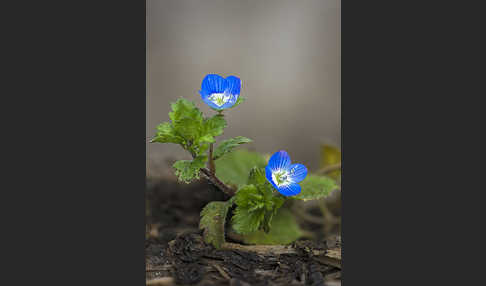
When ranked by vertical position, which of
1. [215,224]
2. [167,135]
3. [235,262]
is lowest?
[235,262]

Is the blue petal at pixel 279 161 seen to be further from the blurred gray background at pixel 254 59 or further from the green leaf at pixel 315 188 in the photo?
the blurred gray background at pixel 254 59

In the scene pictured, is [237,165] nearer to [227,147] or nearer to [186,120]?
[227,147]

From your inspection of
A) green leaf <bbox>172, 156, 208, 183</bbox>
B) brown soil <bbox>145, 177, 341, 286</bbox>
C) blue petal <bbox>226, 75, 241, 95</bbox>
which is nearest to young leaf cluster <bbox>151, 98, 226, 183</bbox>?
green leaf <bbox>172, 156, 208, 183</bbox>

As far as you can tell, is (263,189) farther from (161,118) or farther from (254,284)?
(161,118)

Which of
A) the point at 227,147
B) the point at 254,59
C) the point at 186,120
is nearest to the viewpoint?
the point at 186,120

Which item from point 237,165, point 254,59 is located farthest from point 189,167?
point 254,59
